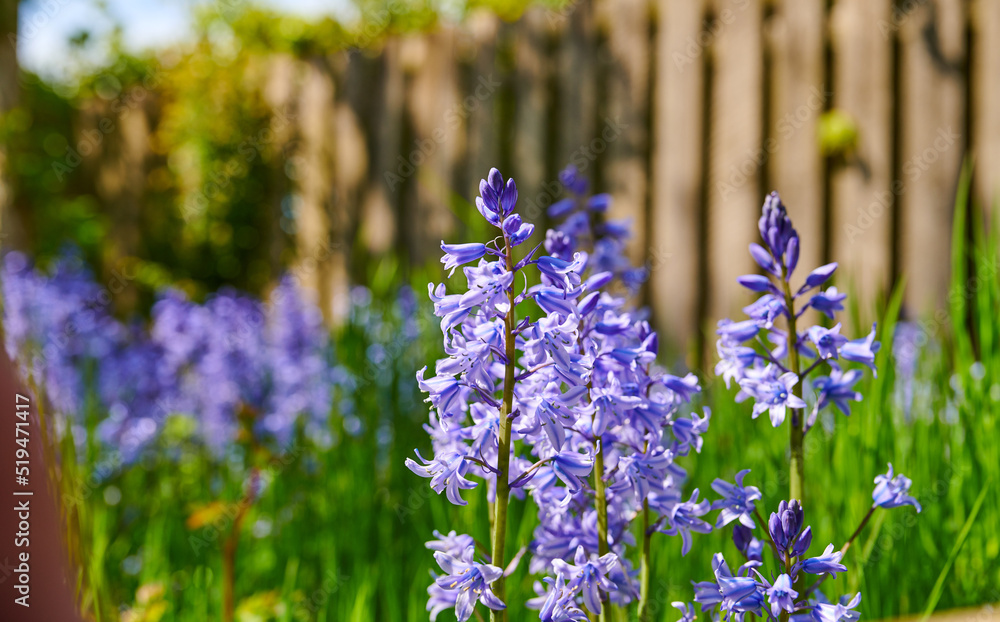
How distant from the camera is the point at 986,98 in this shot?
4004 millimetres

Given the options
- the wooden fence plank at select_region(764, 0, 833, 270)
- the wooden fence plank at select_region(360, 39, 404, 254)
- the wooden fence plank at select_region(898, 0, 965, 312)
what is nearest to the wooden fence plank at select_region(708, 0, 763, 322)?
the wooden fence plank at select_region(764, 0, 833, 270)

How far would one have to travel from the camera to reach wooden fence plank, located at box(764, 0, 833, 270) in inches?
168

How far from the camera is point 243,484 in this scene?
8.86ft

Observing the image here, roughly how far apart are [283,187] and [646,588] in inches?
255

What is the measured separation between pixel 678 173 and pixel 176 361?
3.05 metres

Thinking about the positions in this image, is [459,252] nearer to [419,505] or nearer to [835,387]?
[835,387]

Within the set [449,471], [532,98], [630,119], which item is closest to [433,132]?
[532,98]

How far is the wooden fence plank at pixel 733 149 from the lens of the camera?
4430 mm

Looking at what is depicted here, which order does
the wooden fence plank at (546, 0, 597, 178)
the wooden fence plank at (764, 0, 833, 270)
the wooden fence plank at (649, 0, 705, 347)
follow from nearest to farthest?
1. the wooden fence plank at (764, 0, 833, 270)
2. the wooden fence plank at (649, 0, 705, 347)
3. the wooden fence plank at (546, 0, 597, 178)

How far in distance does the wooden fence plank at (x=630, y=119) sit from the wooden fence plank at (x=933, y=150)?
149 centimetres

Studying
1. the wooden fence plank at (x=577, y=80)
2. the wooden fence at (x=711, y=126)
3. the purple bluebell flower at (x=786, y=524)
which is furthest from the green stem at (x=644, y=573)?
the wooden fence plank at (x=577, y=80)

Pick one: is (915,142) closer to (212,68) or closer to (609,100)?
(609,100)

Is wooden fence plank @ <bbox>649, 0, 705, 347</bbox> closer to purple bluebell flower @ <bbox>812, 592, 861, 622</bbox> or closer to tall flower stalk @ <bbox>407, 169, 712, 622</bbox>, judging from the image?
tall flower stalk @ <bbox>407, 169, 712, 622</bbox>

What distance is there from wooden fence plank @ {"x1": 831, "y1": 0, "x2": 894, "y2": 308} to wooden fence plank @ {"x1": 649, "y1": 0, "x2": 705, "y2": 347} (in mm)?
808
